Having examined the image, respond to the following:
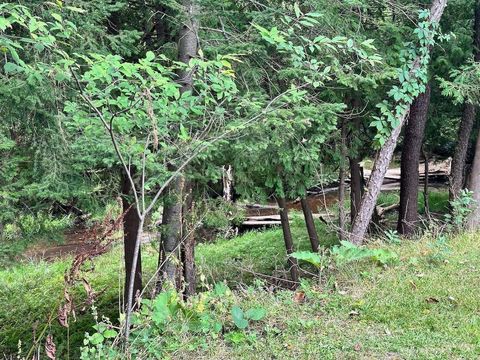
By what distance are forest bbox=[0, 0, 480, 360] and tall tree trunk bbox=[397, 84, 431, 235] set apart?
0.03 m

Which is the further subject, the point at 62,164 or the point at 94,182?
the point at 94,182

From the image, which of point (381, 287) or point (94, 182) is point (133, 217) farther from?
point (381, 287)

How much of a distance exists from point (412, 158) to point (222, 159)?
3745 mm

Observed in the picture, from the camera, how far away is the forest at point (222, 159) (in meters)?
2.90

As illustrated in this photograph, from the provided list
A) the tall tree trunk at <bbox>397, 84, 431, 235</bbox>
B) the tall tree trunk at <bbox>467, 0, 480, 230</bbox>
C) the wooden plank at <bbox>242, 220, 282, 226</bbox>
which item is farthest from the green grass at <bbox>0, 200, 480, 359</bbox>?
the wooden plank at <bbox>242, 220, 282, 226</bbox>

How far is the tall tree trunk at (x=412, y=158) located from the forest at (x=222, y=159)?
3 cm

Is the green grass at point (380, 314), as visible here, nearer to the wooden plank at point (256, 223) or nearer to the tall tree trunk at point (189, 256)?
the tall tree trunk at point (189, 256)

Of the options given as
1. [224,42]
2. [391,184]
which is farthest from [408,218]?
[391,184]

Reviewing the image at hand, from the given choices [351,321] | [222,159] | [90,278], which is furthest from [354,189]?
[90,278]

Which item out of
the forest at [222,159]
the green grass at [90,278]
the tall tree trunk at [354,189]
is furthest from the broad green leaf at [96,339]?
the tall tree trunk at [354,189]

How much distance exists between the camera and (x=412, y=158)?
759cm

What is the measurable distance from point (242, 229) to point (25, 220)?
378 inches

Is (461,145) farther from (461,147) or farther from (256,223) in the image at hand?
(256,223)

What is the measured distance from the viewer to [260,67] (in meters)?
5.42
